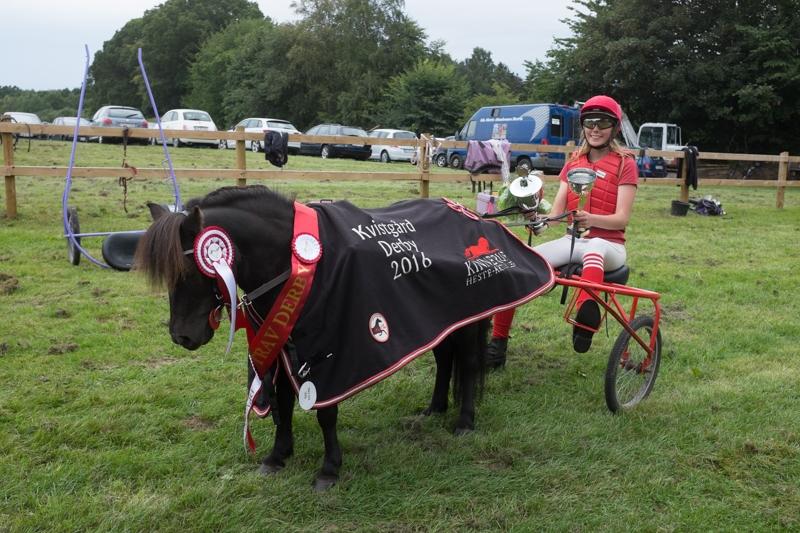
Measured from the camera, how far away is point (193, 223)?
2541 mm

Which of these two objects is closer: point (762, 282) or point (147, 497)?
point (147, 497)

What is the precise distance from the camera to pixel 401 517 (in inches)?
113

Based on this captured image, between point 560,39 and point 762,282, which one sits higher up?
point 560,39

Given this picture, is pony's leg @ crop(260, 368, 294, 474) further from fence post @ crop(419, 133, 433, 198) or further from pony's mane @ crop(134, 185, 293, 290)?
fence post @ crop(419, 133, 433, 198)

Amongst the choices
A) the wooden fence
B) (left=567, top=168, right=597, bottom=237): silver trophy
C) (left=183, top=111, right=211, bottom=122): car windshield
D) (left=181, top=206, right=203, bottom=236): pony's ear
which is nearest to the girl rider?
(left=567, top=168, right=597, bottom=237): silver trophy

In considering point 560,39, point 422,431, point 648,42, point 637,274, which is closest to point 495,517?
point 422,431

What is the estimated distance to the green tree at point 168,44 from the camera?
66.3 m

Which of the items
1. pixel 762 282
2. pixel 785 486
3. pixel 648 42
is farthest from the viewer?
pixel 648 42

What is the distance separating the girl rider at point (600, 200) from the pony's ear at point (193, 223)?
7.11 ft

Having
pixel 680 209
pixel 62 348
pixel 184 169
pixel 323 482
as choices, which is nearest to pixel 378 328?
pixel 323 482

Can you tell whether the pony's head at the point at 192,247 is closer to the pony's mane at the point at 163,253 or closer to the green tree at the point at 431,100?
the pony's mane at the point at 163,253

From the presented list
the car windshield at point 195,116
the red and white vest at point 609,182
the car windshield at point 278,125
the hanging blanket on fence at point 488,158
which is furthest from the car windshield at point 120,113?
the red and white vest at point 609,182

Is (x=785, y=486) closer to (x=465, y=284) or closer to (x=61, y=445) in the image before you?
(x=465, y=284)

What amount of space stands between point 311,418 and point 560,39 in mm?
32637
